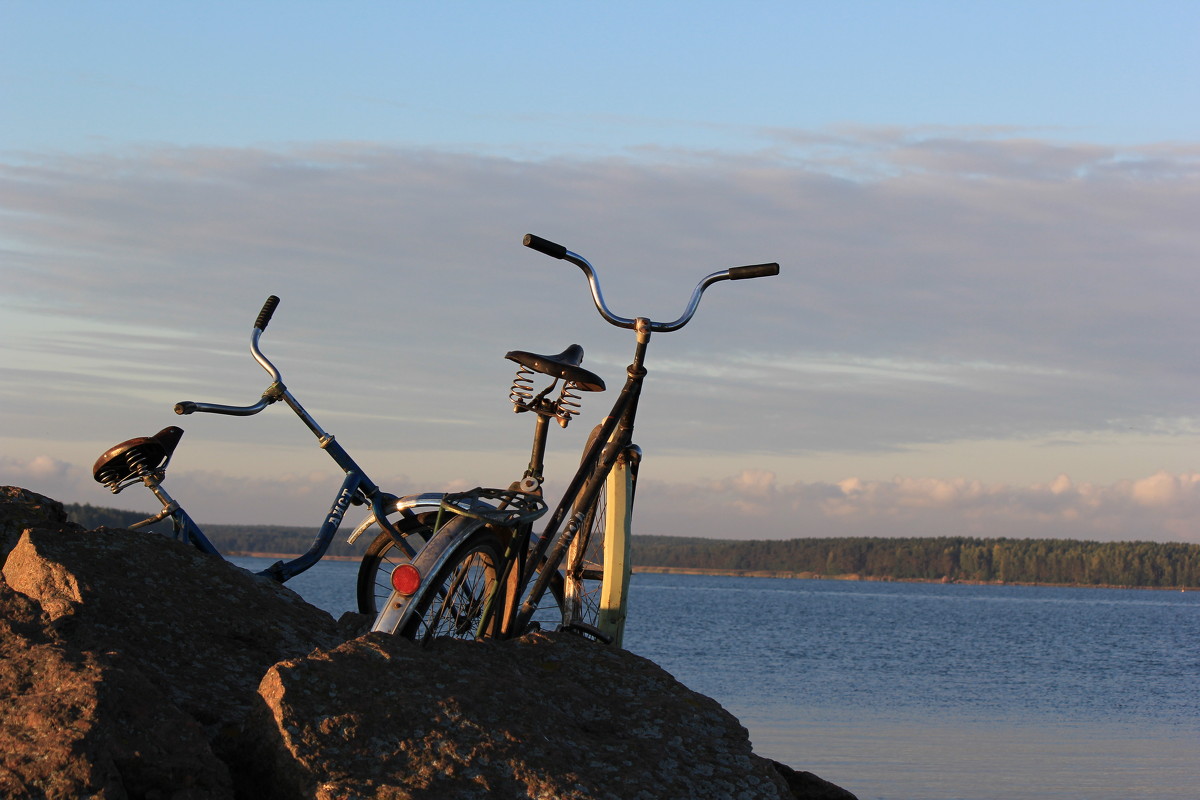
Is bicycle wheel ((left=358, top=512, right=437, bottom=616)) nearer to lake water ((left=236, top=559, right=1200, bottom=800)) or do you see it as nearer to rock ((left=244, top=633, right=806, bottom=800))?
rock ((left=244, top=633, right=806, bottom=800))

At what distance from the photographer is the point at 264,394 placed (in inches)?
259

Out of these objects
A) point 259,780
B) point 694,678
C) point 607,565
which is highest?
point 607,565

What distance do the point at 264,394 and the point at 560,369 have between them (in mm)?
2120

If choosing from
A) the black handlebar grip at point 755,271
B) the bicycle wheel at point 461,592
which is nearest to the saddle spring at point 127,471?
the bicycle wheel at point 461,592

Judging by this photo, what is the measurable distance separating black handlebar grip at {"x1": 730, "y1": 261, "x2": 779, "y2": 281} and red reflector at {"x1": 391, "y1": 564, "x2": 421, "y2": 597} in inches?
88.1

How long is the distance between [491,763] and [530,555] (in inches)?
60.5

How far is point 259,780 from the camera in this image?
370 centimetres

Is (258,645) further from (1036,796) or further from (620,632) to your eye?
(1036,796)

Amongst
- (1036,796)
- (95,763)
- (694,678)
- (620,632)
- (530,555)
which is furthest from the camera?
(694,678)

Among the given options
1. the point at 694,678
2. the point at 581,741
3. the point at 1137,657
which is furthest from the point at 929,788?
the point at 1137,657

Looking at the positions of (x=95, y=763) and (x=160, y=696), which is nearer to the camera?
(x=95, y=763)

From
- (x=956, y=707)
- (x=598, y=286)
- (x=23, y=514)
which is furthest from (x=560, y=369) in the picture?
(x=956, y=707)

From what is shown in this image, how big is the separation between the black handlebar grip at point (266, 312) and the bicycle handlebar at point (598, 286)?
219cm

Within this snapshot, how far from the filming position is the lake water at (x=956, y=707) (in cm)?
1284
